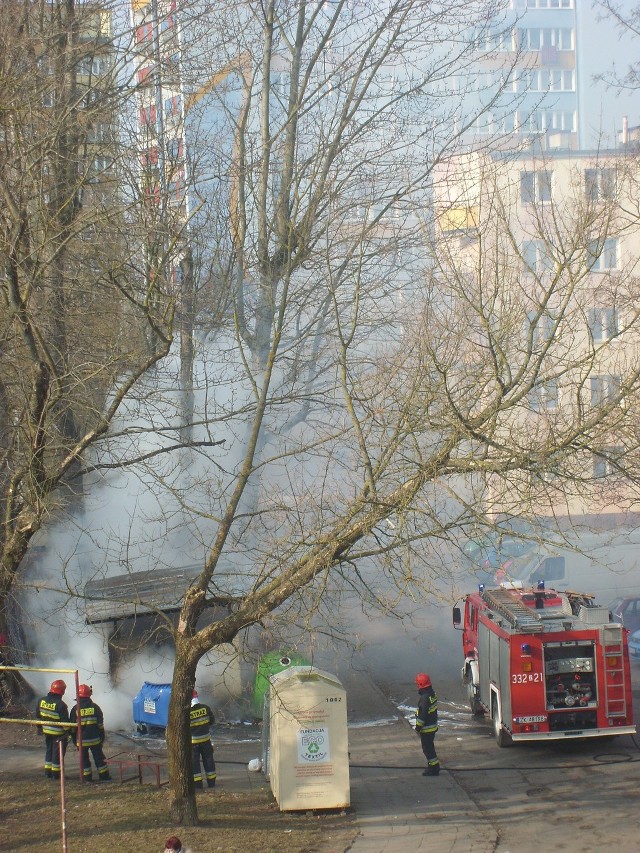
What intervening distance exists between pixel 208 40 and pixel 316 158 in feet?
8.61

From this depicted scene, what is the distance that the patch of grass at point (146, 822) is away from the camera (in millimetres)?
7711

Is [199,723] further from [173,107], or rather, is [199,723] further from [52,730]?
[173,107]

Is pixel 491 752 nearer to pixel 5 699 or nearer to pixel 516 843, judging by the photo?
pixel 516 843

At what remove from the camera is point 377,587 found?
348 inches

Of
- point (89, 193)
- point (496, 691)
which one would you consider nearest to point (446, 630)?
point (496, 691)

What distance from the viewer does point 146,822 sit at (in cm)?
817

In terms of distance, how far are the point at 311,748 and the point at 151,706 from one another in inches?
155

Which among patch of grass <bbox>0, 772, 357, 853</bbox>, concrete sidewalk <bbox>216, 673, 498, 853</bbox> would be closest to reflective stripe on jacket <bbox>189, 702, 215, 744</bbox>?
patch of grass <bbox>0, 772, 357, 853</bbox>

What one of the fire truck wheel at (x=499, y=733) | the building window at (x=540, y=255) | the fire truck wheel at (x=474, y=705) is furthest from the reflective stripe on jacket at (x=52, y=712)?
the building window at (x=540, y=255)

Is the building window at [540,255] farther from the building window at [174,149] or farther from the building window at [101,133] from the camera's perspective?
the building window at [101,133]

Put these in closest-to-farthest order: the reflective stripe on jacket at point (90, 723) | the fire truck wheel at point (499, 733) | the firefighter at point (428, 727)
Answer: the reflective stripe on jacket at point (90, 723)
the firefighter at point (428, 727)
the fire truck wheel at point (499, 733)

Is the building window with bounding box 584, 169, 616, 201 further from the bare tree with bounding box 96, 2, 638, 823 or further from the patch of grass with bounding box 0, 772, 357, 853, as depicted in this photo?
the patch of grass with bounding box 0, 772, 357, 853

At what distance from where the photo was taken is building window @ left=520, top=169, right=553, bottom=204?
8055 mm

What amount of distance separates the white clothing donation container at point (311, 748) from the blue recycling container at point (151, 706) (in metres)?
3.44
